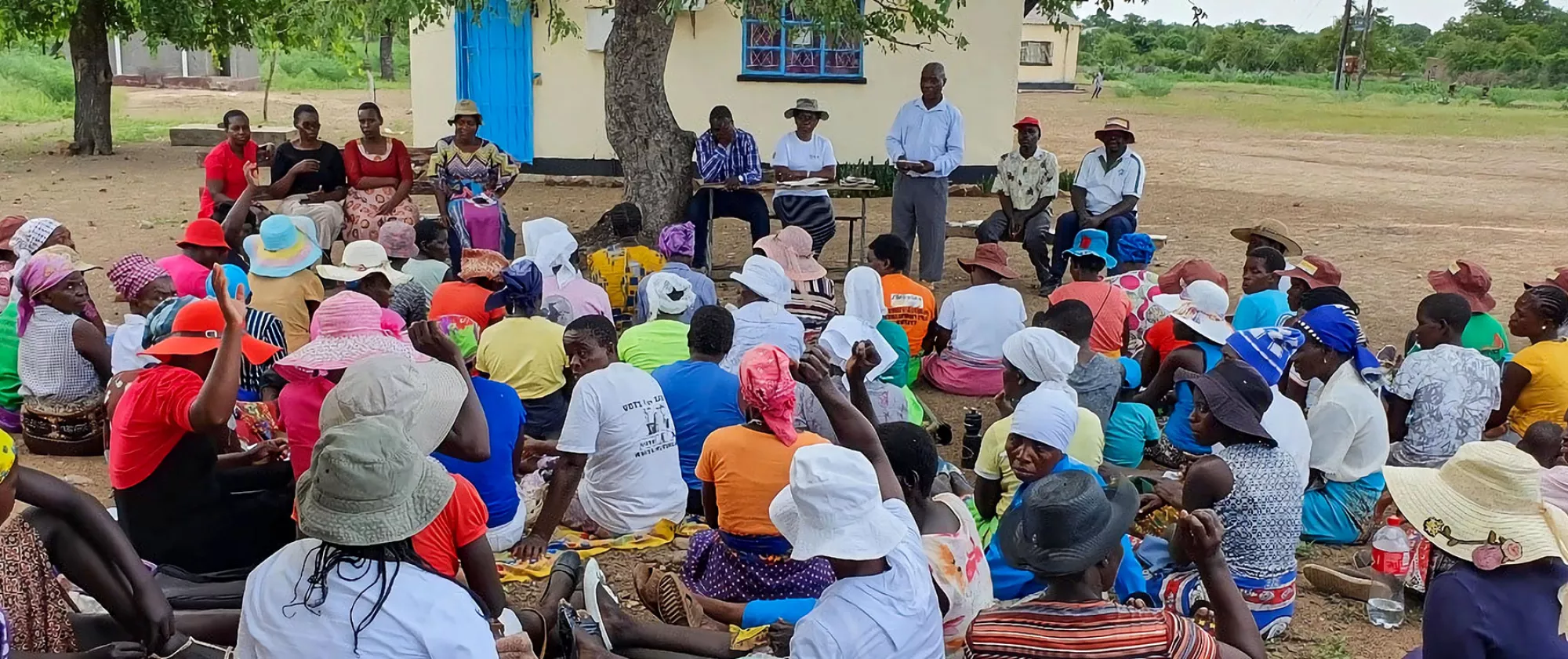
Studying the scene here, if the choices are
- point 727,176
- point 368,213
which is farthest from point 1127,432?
point 368,213

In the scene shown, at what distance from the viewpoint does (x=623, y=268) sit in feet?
26.2

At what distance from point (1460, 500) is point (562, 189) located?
1299 centimetres

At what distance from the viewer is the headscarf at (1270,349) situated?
5352 millimetres

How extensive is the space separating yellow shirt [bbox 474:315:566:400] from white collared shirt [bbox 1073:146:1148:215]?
18.8 ft

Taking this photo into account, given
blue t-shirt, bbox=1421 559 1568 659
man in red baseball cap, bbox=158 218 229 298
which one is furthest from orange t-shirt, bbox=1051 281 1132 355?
man in red baseball cap, bbox=158 218 229 298

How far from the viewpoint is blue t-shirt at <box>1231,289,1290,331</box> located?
256 inches

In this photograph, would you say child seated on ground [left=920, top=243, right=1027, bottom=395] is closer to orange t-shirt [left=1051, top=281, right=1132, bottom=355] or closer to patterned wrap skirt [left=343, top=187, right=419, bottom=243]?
orange t-shirt [left=1051, top=281, right=1132, bottom=355]

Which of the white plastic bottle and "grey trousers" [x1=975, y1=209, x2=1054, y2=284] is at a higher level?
"grey trousers" [x1=975, y1=209, x2=1054, y2=284]

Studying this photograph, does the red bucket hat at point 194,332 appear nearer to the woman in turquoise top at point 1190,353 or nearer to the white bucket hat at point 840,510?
the white bucket hat at point 840,510

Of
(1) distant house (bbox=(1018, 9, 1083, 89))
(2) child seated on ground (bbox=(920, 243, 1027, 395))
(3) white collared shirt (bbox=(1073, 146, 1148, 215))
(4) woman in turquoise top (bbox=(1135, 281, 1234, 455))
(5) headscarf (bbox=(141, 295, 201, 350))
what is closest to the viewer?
(5) headscarf (bbox=(141, 295, 201, 350))

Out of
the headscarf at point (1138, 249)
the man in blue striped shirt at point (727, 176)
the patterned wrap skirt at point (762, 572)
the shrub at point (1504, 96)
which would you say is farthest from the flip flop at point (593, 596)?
the shrub at point (1504, 96)

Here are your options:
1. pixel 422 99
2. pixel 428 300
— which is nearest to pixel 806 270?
pixel 428 300

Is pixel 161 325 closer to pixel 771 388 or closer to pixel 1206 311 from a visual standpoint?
pixel 771 388

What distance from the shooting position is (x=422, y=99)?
599 inches
